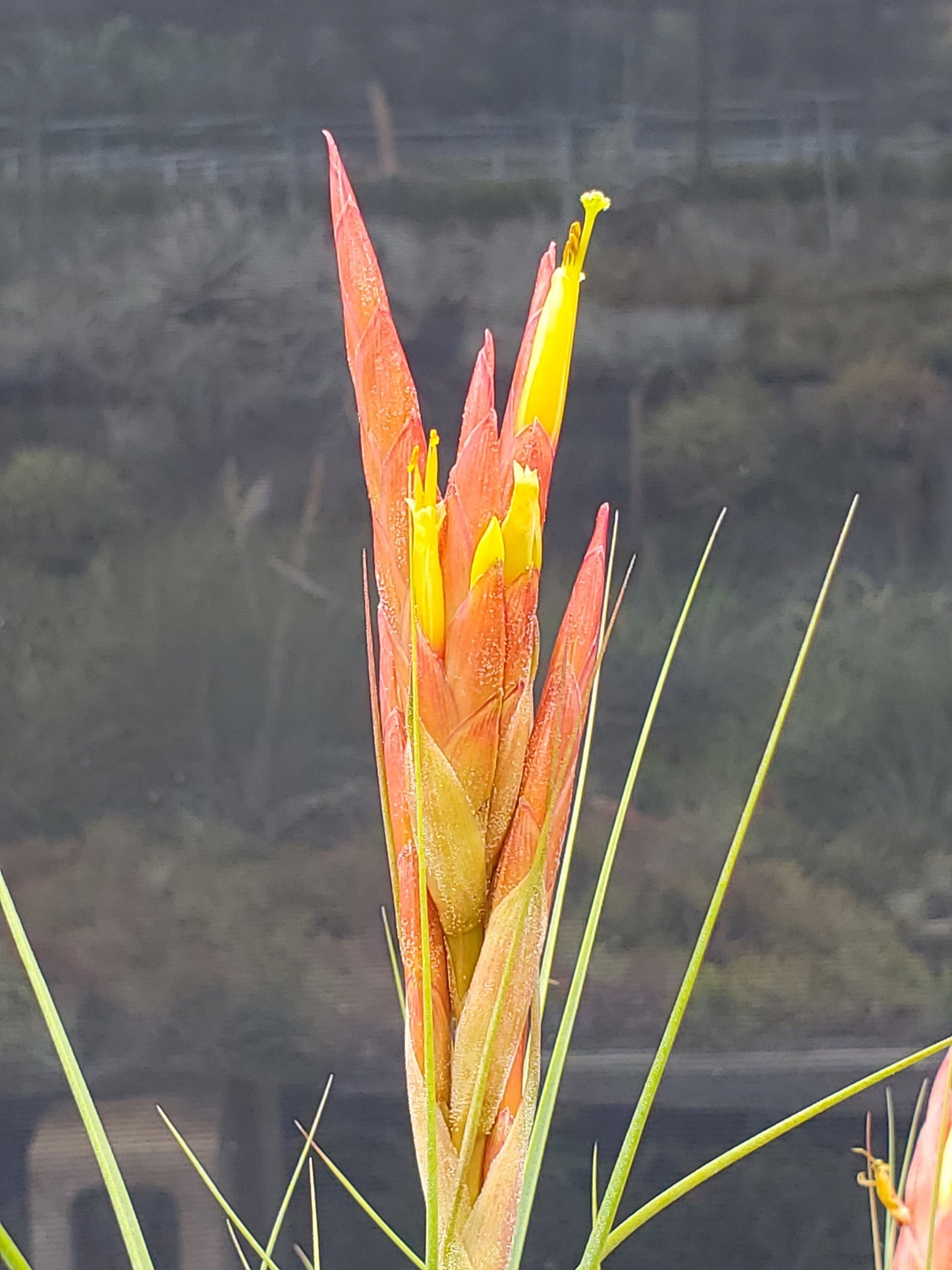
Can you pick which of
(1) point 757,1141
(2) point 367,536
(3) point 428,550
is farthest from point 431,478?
(2) point 367,536

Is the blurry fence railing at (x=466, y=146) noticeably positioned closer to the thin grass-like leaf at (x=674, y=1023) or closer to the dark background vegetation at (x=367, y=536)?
the dark background vegetation at (x=367, y=536)

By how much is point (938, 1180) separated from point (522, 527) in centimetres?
15

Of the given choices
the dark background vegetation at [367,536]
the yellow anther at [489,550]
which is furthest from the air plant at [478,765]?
the dark background vegetation at [367,536]

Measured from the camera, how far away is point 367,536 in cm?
64

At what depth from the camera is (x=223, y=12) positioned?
604mm

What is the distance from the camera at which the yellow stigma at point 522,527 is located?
16 centimetres

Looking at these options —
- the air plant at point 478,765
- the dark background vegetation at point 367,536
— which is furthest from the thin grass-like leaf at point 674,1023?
the dark background vegetation at point 367,536

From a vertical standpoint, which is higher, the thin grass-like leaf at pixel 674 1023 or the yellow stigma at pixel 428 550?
the yellow stigma at pixel 428 550

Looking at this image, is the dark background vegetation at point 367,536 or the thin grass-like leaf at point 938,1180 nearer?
the thin grass-like leaf at point 938,1180

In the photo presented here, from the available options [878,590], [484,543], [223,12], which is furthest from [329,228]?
[484,543]

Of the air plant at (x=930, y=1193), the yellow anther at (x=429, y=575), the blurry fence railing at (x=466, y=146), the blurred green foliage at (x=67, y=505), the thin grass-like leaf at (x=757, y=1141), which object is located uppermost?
the blurry fence railing at (x=466, y=146)

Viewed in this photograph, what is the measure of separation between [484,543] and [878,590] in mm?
544

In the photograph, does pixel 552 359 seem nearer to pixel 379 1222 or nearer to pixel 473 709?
pixel 473 709

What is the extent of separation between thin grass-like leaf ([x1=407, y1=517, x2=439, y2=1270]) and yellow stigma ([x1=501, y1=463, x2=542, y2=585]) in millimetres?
16
